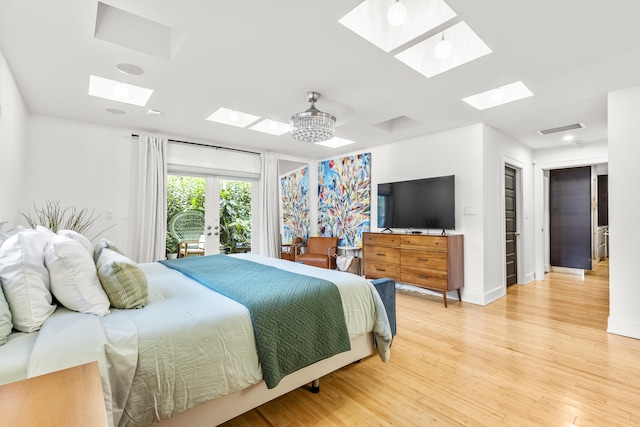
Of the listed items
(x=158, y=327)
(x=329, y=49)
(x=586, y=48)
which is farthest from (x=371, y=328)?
(x=586, y=48)

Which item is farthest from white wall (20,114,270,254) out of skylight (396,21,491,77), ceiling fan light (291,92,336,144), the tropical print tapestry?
skylight (396,21,491,77)

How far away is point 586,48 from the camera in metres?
2.25

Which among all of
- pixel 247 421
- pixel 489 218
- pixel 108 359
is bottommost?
pixel 247 421

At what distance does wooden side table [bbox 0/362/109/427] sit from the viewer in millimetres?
665

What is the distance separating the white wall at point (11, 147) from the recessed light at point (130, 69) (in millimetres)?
791

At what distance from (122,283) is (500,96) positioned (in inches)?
158

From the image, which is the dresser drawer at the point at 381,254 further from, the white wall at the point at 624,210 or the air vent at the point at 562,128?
the air vent at the point at 562,128

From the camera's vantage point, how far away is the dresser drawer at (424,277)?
3877mm

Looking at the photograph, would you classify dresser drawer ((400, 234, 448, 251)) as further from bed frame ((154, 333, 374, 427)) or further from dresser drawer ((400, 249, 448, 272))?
bed frame ((154, 333, 374, 427))

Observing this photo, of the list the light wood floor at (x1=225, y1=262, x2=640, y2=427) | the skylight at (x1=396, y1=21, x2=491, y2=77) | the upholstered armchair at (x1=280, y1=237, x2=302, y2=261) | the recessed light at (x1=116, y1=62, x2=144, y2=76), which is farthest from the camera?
the upholstered armchair at (x1=280, y1=237, x2=302, y2=261)

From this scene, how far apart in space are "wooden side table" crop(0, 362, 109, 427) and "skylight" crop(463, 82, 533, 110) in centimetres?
377

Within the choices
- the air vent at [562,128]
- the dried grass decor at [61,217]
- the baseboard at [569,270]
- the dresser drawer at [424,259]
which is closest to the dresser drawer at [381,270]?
the dresser drawer at [424,259]

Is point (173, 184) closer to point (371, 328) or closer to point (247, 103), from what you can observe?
point (247, 103)

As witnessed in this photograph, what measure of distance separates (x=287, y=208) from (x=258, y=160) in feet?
3.73
